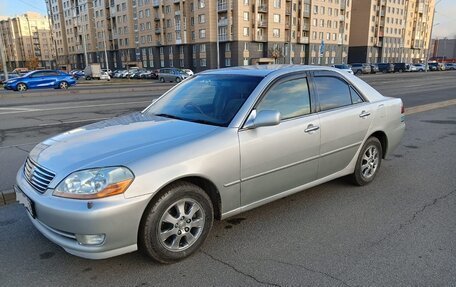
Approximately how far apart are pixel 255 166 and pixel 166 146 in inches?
35.5

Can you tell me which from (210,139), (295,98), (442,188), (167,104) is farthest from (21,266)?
(442,188)

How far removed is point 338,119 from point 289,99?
759mm

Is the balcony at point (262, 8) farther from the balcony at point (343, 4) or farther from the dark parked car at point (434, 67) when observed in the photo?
the dark parked car at point (434, 67)

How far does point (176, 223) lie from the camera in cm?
297

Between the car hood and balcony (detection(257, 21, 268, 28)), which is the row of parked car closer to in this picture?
balcony (detection(257, 21, 268, 28))

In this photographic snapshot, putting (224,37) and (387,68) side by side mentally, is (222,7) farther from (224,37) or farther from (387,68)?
(387,68)

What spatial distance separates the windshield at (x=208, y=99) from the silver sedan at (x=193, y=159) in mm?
15

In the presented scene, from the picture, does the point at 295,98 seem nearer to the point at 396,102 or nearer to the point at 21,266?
the point at 396,102

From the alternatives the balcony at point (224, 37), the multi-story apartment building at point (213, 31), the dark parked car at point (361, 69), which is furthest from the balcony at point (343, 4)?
the balcony at point (224, 37)

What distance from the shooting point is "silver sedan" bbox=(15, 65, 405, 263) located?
2.64m

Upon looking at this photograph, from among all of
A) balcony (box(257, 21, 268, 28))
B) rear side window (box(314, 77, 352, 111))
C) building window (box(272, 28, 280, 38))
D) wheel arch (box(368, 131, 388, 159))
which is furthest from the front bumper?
building window (box(272, 28, 280, 38))

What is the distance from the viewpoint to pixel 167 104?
4.20m

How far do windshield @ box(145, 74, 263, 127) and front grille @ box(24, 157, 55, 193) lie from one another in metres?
1.38

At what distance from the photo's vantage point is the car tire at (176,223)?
110 inches
